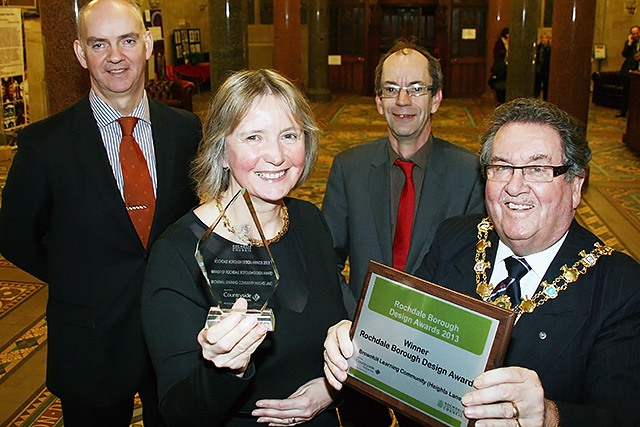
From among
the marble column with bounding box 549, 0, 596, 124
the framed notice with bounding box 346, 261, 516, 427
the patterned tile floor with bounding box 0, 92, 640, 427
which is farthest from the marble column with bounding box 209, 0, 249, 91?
the framed notice with bounding box 346, 261, 516, 427

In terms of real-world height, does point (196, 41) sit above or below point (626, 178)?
above

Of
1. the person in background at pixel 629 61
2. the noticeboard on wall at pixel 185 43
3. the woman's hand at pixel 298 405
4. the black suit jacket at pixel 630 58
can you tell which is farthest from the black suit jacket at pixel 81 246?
the noticeboard on wall at pixel 185 43

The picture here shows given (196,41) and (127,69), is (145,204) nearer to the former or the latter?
(127,69)

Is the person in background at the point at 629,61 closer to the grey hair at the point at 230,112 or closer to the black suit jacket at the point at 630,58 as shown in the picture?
the black suit jacket at the point at 630,58

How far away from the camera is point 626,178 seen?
32.6ft

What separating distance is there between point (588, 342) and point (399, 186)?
1.38 meters

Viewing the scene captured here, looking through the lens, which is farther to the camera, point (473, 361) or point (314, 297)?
point (314, 297)

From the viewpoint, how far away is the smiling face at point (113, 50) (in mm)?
2900

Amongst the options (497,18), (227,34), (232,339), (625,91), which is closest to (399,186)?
(232,339)

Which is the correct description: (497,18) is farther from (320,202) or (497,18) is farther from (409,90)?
(409,90)

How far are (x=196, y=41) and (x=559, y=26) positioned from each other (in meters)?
13.5

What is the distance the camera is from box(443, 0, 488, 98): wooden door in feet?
63.7

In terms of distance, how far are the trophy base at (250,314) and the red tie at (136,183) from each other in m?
1.23

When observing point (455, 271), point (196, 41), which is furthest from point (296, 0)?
point (455, 271)
